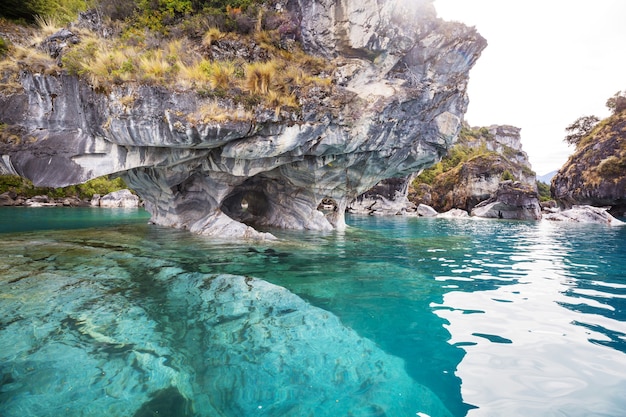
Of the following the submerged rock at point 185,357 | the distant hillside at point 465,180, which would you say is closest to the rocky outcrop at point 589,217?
the distant hillside at point 465,180

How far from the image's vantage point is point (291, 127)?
13930 mm

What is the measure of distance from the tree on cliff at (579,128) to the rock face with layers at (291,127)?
182 ft

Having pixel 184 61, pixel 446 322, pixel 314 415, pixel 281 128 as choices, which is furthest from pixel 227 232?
pixel 314 415

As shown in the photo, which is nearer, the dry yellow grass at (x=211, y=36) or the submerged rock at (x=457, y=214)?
the dry yellow grass at (x=211, y=36)

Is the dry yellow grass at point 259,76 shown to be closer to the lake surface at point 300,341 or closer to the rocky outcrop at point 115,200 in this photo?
the lake surface at point 300,341

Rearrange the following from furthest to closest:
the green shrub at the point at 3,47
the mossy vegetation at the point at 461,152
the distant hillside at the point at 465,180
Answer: the mossy vegetation at the point at 461,152 → the distant hillside at the point at 465,180 → the green shrub at the point at 3,47

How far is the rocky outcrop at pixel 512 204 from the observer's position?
44.2 meters

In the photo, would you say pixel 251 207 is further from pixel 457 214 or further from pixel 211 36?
pixel 457 214

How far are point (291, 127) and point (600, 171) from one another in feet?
158

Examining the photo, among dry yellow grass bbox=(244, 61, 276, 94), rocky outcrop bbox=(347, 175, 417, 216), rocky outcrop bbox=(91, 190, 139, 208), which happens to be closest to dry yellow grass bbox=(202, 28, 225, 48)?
dry yellow grass bbox=(244, 61, 276, 94)

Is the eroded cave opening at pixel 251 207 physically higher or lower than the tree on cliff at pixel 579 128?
lower

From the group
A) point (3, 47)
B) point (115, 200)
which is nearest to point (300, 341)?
point (3, 47)

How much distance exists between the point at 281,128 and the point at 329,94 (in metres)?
2.91

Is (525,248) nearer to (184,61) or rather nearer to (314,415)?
(314,415)
